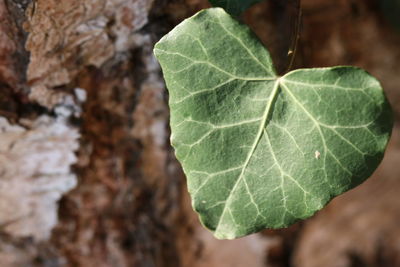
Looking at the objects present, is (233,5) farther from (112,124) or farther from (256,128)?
(112,124)

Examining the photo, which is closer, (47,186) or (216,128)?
(216,128)

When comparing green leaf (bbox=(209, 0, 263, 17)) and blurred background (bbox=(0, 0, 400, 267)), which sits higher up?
green leaf (bbox=(209, 0, 263, 17))

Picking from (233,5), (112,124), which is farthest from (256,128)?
(112,124)

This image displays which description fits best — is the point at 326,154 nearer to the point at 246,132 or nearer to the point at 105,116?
the point at 246,132

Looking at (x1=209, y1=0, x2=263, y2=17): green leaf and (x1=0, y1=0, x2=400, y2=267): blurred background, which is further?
(x1=0, y1=0, x2=400, y2=267): blurred background

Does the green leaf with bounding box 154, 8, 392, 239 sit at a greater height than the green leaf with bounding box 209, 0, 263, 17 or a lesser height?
lesser

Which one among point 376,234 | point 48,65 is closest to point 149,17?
point 48,65
